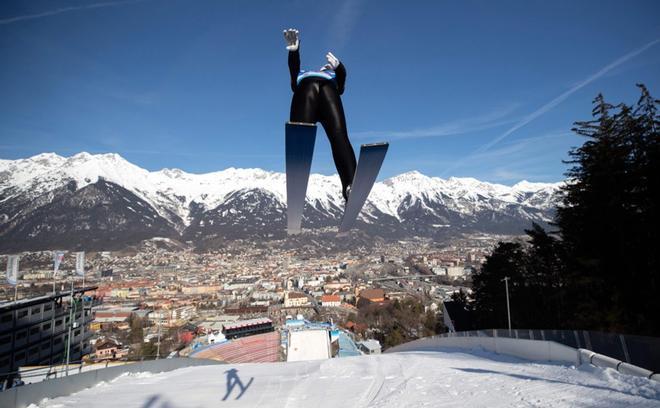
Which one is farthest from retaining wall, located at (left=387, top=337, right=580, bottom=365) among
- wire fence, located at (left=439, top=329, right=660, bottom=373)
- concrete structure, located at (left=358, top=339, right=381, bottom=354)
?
concrete structure, located at (left=358, top=339, right=381, bottom=354)

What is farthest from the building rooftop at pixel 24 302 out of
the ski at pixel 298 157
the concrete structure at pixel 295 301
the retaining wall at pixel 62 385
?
the concrete structure at pixel 295 301

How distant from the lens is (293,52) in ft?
11.7

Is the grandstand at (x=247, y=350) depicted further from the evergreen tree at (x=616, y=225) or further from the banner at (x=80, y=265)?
the evergreen tree at (x=616, y=225)

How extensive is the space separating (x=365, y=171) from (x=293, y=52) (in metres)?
1.45

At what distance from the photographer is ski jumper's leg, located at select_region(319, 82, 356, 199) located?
362 cm

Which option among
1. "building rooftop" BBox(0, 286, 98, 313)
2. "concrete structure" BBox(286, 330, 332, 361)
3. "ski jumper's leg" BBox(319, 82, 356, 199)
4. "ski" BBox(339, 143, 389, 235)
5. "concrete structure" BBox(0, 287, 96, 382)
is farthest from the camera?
"concrete structure" BBox(0, 287, 96, 382)

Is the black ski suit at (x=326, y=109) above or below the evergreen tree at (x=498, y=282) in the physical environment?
above

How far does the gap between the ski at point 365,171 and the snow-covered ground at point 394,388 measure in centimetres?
287

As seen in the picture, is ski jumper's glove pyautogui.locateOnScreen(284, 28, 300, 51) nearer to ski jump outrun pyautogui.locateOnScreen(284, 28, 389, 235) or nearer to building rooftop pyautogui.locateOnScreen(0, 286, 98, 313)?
ski jump outrun pyautogui.locateOnScreen(284, 28, 389, 235)

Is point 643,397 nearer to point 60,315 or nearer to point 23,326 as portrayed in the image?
point 23,326

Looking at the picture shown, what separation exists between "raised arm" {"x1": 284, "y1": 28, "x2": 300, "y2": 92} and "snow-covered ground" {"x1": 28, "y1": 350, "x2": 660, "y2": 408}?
14.4 feet

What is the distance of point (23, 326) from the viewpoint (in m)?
25.4

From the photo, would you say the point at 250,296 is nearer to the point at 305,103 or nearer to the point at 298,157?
the point at 298,157

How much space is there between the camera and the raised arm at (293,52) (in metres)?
3.46
